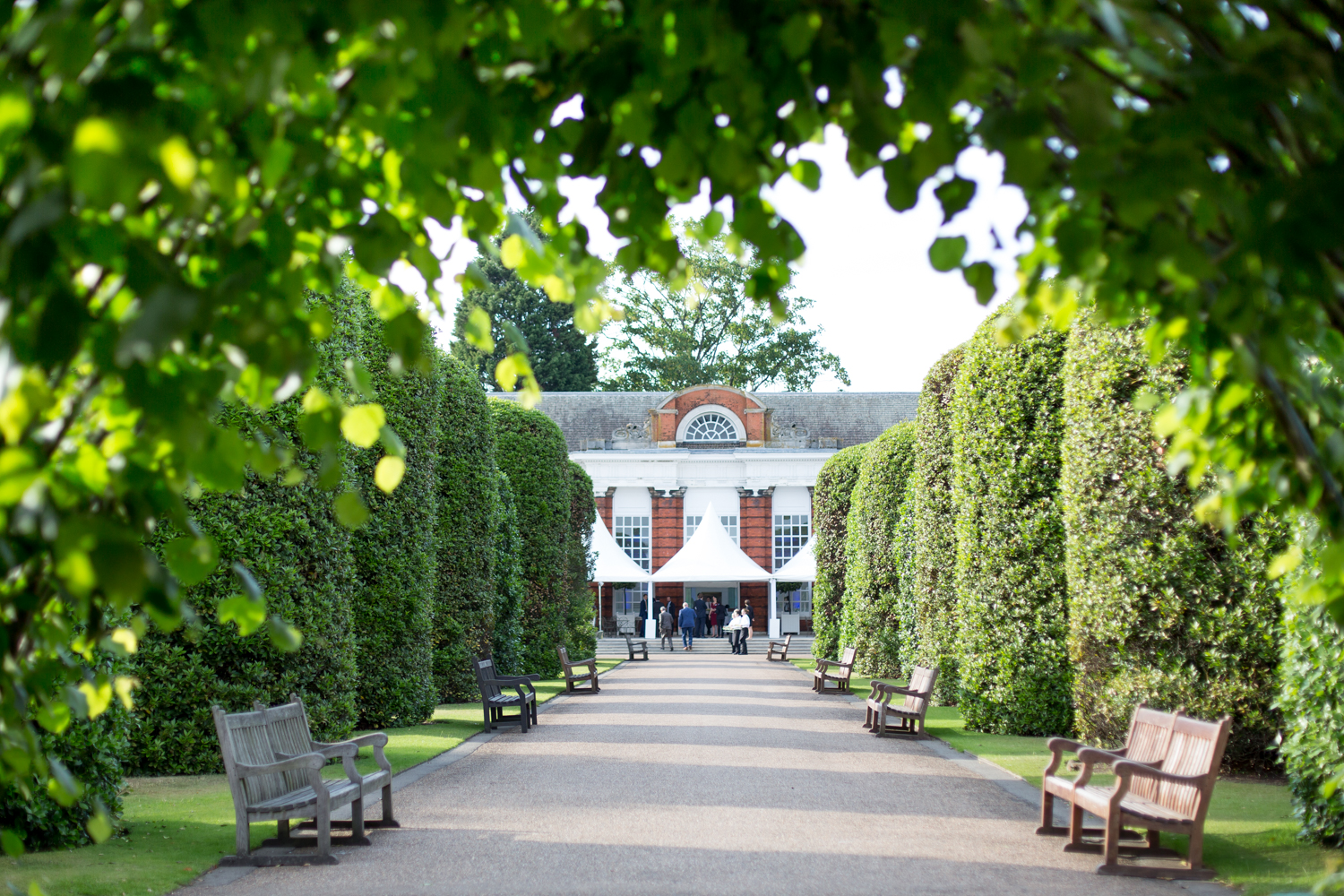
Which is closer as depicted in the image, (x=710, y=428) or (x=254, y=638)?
(x=254, y=638)

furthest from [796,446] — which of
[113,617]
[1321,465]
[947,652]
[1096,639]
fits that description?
[1321,465]

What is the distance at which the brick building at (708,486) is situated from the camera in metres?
40.6

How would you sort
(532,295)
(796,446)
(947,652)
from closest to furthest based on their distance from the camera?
1. (947,652)
2. (796,446)
3. (532,295)

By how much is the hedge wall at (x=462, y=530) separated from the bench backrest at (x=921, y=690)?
19.8 ft

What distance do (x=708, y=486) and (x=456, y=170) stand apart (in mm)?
39111

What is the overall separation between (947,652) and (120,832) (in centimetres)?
1036

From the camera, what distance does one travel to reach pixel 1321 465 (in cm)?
224

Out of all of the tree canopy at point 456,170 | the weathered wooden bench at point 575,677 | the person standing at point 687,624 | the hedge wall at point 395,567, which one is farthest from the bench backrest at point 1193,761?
the person standing at point 687,624

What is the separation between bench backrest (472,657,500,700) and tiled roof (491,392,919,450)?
2994 centimetres

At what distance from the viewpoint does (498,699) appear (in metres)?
12.9

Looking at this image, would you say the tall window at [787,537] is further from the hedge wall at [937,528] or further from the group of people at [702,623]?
the hedge wall at [937,528]

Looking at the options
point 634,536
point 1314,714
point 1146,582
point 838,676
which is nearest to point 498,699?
point 838,676

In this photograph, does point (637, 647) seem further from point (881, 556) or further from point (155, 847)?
point (155, 847)

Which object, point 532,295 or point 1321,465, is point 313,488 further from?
point 532,295
